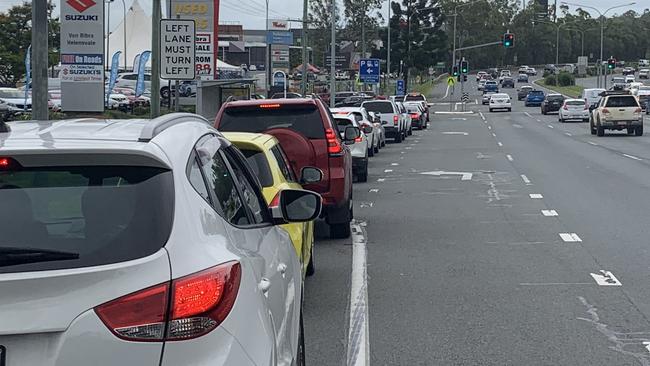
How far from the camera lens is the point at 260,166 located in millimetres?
8938

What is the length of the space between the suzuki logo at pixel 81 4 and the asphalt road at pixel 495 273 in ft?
19.1

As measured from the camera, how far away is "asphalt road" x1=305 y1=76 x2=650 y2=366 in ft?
24.9

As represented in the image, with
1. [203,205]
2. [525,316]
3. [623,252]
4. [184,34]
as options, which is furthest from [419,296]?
[184,34]

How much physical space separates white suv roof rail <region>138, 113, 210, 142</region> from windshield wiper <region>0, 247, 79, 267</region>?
61 centimetres

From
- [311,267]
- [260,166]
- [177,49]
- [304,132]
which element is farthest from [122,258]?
[177,49]

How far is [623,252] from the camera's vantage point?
39.1 feet

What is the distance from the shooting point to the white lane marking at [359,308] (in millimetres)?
7359

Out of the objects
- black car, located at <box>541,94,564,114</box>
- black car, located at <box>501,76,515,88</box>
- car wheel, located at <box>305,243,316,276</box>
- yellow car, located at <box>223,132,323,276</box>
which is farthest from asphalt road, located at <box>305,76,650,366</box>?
black car, located at <box>501,76,515,88</box>

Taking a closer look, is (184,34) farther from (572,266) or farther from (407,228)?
(572,266)

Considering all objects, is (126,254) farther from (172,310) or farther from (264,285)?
(264,285)

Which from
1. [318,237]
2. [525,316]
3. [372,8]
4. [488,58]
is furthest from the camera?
[488,58]

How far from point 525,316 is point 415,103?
47102 millimetres

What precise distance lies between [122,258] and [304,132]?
9.17m

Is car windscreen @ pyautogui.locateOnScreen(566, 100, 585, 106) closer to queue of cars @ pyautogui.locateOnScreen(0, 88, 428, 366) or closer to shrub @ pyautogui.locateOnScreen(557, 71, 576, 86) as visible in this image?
queue of cars @ pyautogui.locateOnScreen(0, 88, 428, 366)
